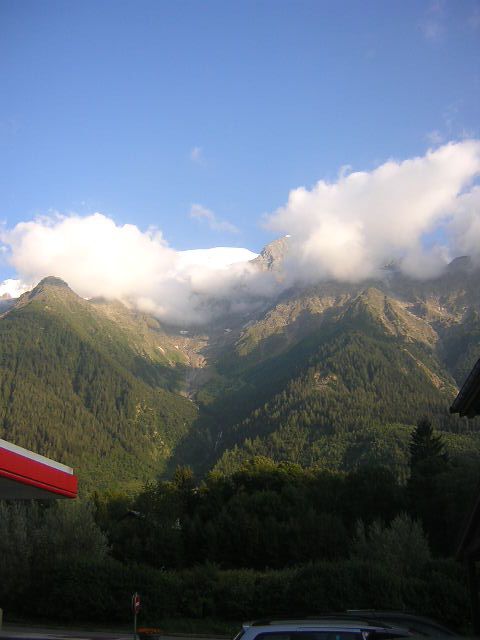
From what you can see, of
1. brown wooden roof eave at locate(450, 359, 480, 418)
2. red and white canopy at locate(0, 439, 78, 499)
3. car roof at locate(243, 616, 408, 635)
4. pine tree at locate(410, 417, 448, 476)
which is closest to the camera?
car roof at locate(243, 616, 408, 635)

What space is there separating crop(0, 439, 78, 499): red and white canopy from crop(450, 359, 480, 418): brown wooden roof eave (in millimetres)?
10729

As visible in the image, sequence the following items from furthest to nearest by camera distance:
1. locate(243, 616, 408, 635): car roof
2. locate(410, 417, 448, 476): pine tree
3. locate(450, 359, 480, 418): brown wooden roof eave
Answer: locate(410, 417, 448, 476): pine tree
locate(450, 359, 480, 418): brown wooden roof eave
locate(243, 616, 408, 635): car roof

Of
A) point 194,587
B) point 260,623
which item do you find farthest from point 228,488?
point 260,623

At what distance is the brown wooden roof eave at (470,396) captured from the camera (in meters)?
9.73

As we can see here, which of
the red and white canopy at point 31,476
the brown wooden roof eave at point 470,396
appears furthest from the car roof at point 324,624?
the red and white canopy at point 31,476

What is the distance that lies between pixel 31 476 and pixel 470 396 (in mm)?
11517

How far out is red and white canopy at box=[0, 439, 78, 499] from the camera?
15242 mm

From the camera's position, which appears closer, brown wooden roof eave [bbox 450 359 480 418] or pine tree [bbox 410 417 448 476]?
brown wooden roof eave [bbox 450 359 480 418]

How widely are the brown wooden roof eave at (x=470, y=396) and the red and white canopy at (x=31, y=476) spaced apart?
10729mm

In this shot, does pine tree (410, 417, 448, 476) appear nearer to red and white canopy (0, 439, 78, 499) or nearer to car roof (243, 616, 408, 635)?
red and white canopy (0, 439, 78, 499)

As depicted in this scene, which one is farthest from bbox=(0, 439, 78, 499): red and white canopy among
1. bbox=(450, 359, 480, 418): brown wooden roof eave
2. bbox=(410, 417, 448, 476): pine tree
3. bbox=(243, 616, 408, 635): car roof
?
bbox=(410, 417, 448, 476): pine tree

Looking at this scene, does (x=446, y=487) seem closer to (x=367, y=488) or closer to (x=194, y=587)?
(x=367, y=488)

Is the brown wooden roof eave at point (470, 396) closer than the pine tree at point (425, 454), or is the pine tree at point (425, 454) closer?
the brown wooden roof eave at point (470, 396)

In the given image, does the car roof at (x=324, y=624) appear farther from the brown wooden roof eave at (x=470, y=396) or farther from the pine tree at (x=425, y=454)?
the pine tree at (x=425, y=454)
